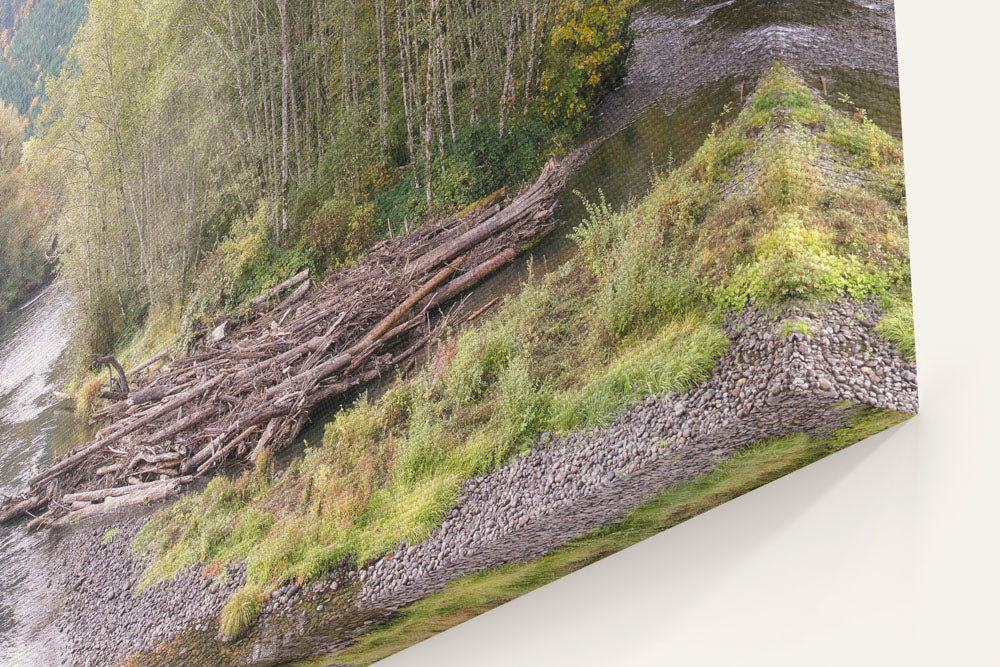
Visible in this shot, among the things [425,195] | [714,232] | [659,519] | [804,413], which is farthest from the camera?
[425,195]

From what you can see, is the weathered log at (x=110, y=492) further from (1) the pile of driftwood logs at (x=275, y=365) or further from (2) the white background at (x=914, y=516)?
(2) the white background at (x=914, y=516)

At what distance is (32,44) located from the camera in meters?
4.95

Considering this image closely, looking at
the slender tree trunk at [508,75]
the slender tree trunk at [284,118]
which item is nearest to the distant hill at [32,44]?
the slender tree trunk at [284,118]

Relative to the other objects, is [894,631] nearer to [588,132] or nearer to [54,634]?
[588,132]

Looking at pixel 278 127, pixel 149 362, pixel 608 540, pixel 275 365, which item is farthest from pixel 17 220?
pixel 608 540

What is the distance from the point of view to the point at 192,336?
440cm

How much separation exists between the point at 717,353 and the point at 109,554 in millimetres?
3656

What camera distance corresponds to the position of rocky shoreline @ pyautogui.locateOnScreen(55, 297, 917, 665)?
2.53 metres

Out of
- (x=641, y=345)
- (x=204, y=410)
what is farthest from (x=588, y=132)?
(x=204, y=410)

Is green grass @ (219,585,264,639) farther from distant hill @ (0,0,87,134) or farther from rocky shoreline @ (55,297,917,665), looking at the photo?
distant hill @ (0,0,87,134)

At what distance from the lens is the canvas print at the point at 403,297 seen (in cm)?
271

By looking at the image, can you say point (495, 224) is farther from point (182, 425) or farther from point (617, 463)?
point (182, 425)

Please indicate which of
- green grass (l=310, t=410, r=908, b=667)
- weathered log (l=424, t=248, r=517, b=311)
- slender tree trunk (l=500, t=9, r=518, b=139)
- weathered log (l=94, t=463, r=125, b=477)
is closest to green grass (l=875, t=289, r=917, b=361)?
green grass (l=310, t=410, r=908, b=667)

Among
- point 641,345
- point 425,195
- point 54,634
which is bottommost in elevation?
point 54,634
